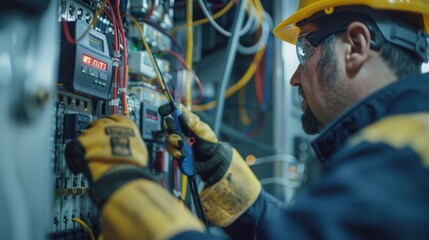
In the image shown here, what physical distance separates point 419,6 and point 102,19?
83 centimetres

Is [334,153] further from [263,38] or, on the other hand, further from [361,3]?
[263,38]

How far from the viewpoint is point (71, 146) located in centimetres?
94

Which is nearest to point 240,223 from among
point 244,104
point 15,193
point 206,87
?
point 15,193

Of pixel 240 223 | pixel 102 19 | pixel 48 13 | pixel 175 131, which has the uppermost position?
pixel 102 19

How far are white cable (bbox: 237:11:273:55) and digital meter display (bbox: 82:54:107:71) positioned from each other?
135cm

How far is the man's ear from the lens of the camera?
3.52 feet

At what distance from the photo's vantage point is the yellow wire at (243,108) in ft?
8.45

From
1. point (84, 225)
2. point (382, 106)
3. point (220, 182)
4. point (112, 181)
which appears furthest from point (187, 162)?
point (382, 106)

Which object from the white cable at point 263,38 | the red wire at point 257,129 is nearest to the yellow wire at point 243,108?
the red wire at point 257,129

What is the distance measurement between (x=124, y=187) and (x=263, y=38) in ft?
5.76

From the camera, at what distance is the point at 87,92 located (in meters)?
1.09

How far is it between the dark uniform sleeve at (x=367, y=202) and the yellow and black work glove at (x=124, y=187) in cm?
18

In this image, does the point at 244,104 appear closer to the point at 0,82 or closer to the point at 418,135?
the point at 418,135

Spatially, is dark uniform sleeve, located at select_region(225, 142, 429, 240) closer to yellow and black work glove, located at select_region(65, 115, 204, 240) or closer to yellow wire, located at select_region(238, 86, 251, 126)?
yellow and black work glove, located at select_region(65, 115, 204, 240)
